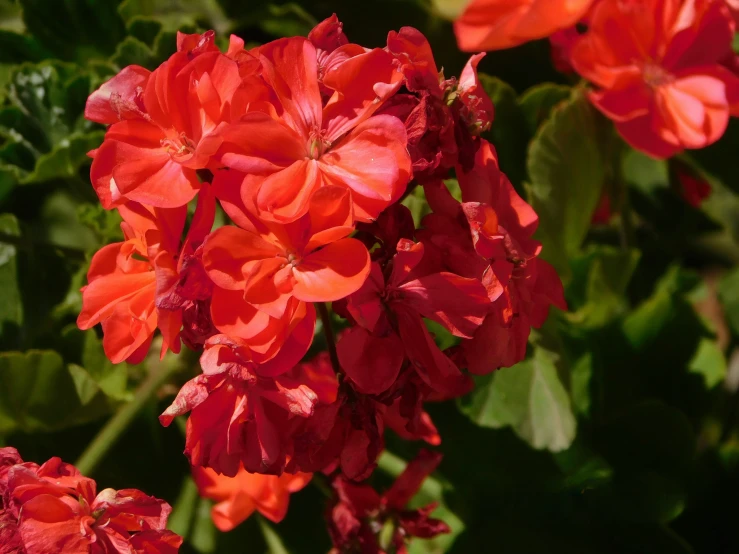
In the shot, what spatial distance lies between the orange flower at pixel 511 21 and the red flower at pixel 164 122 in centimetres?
53

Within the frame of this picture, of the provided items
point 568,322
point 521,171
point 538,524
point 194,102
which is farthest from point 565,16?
point 538,524

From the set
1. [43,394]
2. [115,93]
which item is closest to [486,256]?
[115,93]

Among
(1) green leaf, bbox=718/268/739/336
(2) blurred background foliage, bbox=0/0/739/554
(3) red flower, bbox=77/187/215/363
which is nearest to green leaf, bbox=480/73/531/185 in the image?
(2) blurred background foliage, bbox=0/0/739/554

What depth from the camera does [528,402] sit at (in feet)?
3.82

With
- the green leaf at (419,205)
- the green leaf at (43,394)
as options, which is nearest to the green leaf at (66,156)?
the green leaf at (43,394)

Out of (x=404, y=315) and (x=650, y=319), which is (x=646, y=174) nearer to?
(x=650, y=319)

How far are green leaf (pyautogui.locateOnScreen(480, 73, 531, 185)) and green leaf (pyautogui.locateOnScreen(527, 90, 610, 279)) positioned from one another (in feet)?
0.33

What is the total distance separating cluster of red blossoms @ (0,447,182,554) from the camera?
714mm

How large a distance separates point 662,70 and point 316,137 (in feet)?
2.31

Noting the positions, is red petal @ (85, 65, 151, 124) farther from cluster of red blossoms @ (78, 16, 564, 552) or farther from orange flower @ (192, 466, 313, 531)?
orange flower @ (192, 466, 313, 531)

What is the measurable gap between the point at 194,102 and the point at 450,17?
778mm

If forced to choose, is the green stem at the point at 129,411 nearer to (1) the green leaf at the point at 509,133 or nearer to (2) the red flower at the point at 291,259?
(2) the red flower at the point at 291,259

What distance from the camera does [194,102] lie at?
749 millimetres

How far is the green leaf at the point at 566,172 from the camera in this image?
119 centimetres
